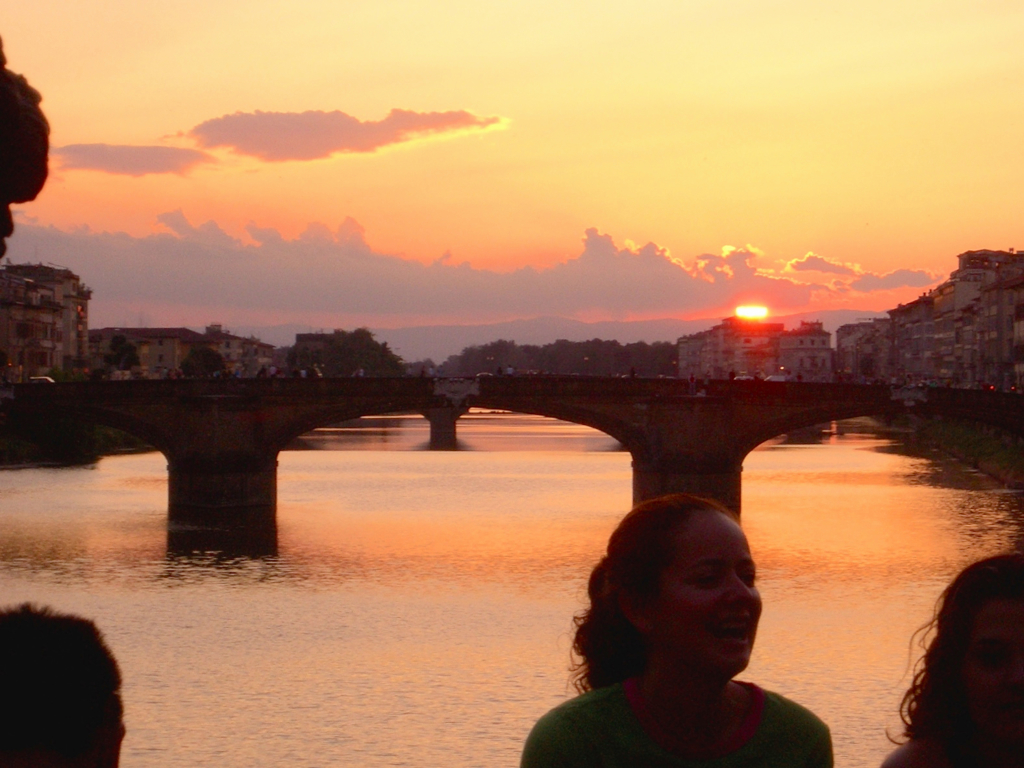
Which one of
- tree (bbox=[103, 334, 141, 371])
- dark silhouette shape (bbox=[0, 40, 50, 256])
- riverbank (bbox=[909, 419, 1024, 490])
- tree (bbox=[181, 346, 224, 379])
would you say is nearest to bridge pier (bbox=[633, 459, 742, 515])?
riverbank (bbox=[909, 419, 1024, 490])

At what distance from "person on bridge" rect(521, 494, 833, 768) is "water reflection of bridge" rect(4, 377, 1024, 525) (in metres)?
33.5

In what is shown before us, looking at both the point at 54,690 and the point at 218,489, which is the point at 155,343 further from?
the point at 54,690

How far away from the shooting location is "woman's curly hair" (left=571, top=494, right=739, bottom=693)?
2262 mm

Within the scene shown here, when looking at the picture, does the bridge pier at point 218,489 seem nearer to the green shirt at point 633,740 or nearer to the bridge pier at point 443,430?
the bridge pier at point 443,430

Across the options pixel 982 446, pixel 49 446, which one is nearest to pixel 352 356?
pixel 49 446

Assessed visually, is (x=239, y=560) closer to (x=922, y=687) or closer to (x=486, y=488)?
(x=486, y=488)

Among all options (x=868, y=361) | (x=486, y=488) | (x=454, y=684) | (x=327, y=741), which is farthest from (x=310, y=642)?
(x=868, y=361)

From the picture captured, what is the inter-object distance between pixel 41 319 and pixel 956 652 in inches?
2755

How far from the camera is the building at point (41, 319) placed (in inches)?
2442

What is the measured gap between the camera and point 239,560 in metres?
27.8

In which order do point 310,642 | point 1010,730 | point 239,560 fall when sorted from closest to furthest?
point 1010,730 < point 310,642 < point 239,560

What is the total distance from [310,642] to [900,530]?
16.4 m

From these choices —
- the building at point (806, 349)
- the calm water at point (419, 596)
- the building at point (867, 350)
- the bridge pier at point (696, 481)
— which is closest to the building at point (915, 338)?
the building at point (867, 350)

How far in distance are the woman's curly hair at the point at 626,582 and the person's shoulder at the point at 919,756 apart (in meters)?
0.42
